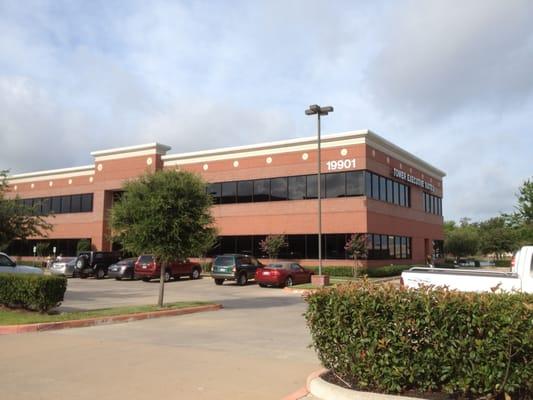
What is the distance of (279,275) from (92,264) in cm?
1510

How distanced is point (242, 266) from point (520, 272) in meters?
18.5

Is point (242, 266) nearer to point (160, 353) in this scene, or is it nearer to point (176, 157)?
point (176, 157)

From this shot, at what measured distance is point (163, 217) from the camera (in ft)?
56.6

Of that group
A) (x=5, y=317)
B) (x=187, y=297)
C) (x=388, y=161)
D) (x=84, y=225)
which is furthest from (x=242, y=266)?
(x=84, y=225)

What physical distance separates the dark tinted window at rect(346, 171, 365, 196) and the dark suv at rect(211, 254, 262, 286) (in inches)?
345

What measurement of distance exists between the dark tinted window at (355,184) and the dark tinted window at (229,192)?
30.2 ft

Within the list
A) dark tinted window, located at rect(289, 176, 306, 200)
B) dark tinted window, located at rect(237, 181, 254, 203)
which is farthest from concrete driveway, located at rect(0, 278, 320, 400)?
dark tinted window, located at rect(237, 181, 254, 203)

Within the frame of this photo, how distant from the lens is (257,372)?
318 inches

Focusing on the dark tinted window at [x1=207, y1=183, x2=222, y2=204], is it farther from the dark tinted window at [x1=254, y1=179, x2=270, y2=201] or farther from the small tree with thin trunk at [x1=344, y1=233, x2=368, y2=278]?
the small tree with thin trunk at [x1=344, y1=233, x2=368, y2=278]

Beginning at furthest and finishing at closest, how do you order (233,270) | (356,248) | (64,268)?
(64,268)
(356,248)
(233,270)

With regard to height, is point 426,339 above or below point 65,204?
below

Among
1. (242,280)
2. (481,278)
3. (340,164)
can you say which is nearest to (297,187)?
(340,164)

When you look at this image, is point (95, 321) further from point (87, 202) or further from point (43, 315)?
point (87, 202)

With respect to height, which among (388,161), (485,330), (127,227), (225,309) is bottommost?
(225,309)
